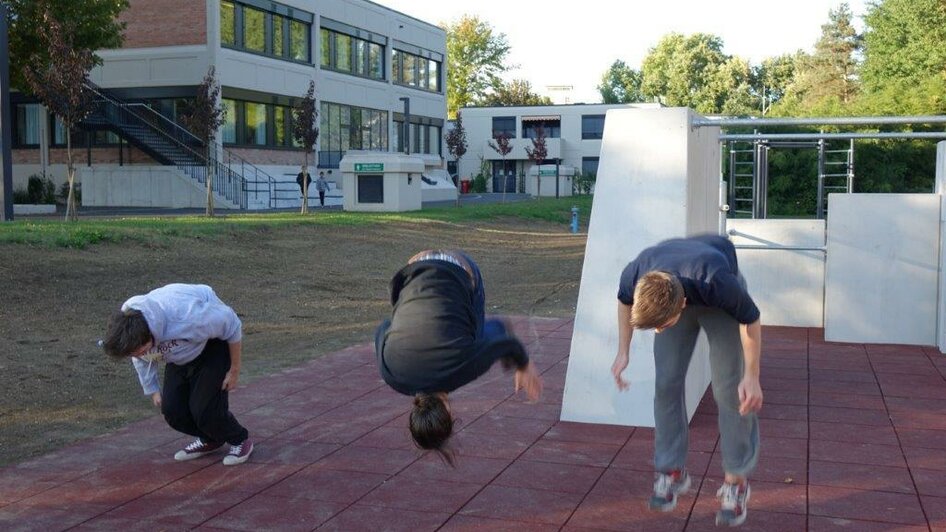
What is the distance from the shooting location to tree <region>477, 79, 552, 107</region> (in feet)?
304

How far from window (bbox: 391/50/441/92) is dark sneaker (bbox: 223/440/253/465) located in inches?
1897

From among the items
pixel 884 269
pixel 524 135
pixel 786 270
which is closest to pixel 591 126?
pixel 524 135

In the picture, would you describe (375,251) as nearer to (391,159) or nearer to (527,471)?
(391,159)

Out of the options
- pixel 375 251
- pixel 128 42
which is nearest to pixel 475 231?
pixel 375 251

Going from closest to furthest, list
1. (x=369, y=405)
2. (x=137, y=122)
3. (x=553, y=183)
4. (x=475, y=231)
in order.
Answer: (x=369, y=405) → (x=475, y=231) → (x=137, y=122) → (x=553, y=183)

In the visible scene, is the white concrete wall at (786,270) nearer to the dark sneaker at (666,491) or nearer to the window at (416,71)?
the dark sneaker at (666,491)

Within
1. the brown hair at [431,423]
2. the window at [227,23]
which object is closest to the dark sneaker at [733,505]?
the brown hair at [431,423]

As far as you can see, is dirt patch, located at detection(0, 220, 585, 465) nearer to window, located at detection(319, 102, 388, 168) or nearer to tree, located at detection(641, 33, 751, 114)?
window, located at detection(319, 102, 388, 168)

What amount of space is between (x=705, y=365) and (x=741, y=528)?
10.7ft

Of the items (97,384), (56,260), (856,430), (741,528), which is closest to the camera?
(741,528)

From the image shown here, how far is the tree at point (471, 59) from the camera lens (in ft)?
304

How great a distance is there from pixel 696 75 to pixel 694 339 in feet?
328

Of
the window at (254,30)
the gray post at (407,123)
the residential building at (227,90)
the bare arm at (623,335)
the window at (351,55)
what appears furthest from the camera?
the gray post at (407,123)

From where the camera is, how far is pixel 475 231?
99.9 feet
